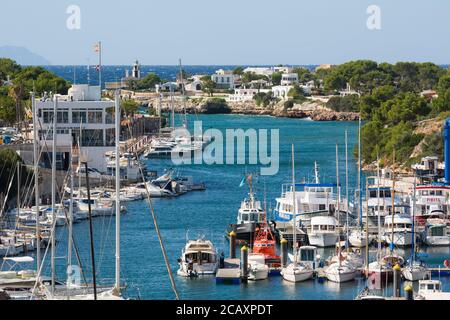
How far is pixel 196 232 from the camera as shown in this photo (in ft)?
50.8

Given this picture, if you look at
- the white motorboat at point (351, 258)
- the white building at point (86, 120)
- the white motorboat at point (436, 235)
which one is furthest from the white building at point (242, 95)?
the white motorboat at point (351, 258)

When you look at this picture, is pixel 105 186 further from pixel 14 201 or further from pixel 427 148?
pixel 427 148

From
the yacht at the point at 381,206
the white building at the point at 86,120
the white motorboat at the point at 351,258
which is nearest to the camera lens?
the white motorboat at the point at 351,258

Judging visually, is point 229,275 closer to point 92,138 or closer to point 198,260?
point 198,260

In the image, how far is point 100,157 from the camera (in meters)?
22.7

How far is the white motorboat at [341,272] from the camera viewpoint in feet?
37.0

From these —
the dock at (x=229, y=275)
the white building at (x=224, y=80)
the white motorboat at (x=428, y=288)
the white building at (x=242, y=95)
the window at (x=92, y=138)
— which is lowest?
the dock at (x=229, y=275)

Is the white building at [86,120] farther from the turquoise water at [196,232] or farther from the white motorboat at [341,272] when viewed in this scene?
the white motorboat at [341,272]

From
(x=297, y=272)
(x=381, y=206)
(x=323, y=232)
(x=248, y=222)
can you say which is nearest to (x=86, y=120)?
(x=248, y=222)

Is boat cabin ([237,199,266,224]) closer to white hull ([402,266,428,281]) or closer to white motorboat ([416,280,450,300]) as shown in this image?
white hull ([402,266,428,281])

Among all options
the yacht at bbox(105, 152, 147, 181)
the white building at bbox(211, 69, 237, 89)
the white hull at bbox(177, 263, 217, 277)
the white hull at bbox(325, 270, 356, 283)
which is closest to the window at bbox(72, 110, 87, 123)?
the yacht at bbox(105, 152, 147, 181)

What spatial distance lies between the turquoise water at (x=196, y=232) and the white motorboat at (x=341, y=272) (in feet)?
0.31
